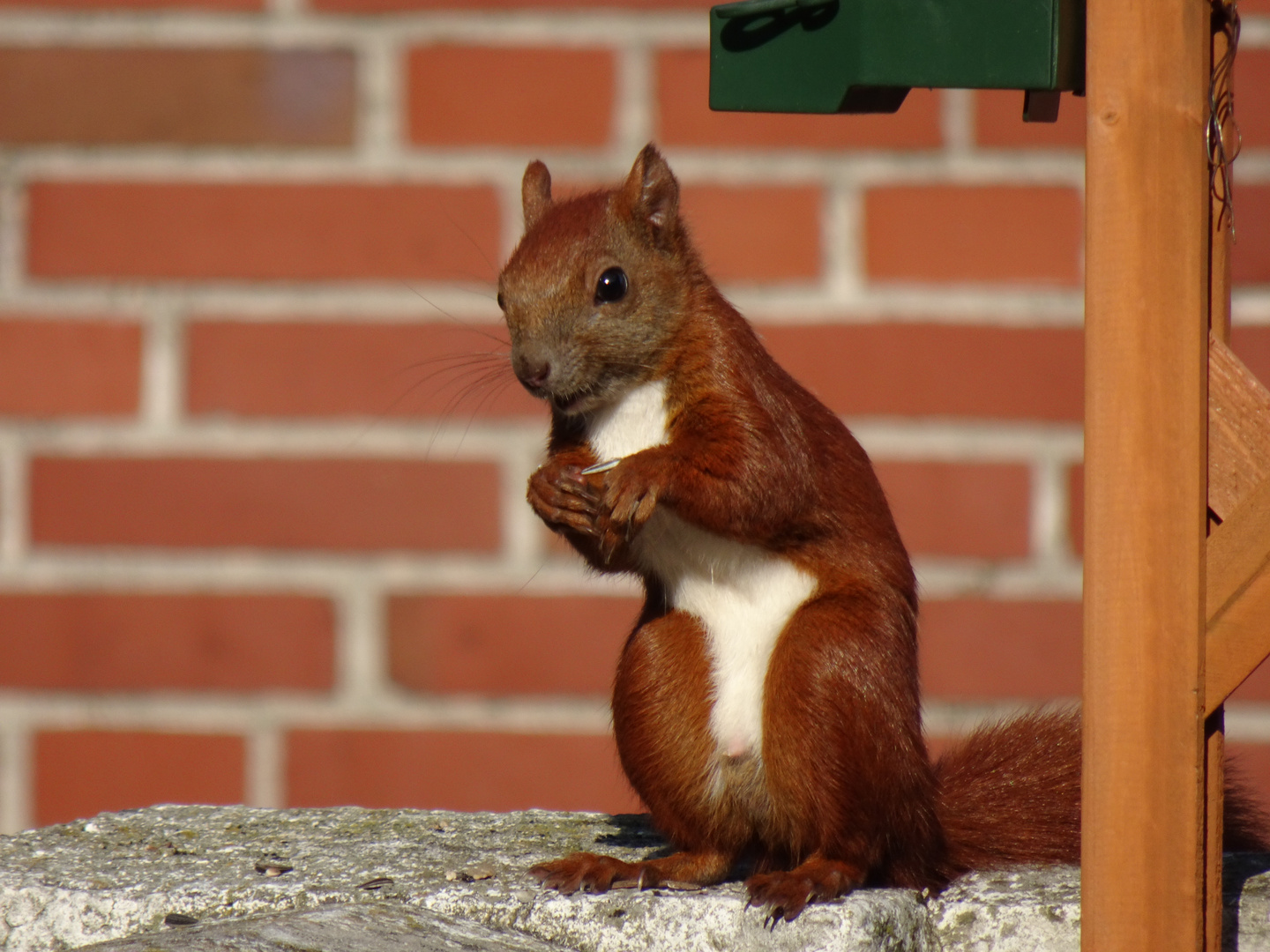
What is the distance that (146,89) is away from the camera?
1.91 meters

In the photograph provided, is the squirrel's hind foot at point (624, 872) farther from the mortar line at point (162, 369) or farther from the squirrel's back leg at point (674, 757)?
the mortar line at point (162, 369)

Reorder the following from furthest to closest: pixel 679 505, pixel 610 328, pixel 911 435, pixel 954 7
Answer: pixel 911 435 → pixel 610 328 → pixel 679 505 → pixel 954 7

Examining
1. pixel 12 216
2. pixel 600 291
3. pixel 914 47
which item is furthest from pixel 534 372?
pixel 12 216

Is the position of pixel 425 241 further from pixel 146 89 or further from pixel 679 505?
pixel 679 505

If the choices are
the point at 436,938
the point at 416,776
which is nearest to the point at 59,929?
the point at 436,938

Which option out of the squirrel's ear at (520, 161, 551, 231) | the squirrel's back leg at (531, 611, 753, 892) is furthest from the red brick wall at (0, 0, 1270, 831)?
the squirrel's back leg at (531, 611, 753, 892)

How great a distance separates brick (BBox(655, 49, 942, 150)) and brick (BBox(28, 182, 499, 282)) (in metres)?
0.26

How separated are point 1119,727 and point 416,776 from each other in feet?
3.41

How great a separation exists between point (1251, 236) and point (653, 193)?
2.48ft


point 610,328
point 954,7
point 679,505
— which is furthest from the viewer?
point 610,328

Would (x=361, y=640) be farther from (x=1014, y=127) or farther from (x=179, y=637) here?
(x=1014, y=127)

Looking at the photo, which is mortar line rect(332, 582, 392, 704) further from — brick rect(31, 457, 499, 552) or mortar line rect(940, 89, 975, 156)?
mortar line rect(940, 89, 975, 156)

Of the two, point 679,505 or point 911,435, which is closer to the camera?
point 679,505

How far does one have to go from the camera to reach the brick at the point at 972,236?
1.86 meters
